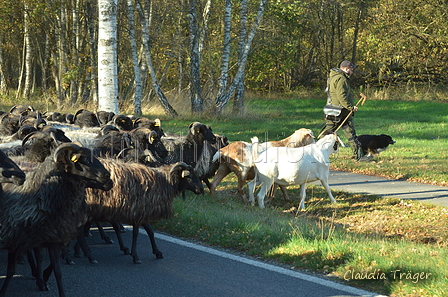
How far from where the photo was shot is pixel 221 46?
102ft

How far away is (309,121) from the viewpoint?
23938 millimetres

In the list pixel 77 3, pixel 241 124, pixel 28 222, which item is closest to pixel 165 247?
pixel 28 222

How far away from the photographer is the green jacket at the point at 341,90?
1343cm

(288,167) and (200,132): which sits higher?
(200,132)

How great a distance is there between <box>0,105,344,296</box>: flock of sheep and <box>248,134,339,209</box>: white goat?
0.02 metres

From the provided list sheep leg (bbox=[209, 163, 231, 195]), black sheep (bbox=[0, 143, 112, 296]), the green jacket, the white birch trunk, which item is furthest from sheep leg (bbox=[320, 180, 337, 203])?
the white birch trunk

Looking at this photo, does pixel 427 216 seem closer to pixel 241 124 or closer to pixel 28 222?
pixel 28 222

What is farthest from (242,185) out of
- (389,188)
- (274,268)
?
(274,268)

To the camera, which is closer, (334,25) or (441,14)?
(441,14)

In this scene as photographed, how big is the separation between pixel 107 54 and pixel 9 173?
9921mm

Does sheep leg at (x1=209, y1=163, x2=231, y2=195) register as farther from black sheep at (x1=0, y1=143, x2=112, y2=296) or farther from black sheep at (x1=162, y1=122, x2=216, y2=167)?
black sheep at (x1=0, y1=143, x2=112, y2=296)

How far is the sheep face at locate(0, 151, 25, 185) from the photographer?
5148mm

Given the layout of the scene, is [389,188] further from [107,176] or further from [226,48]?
[226,48]

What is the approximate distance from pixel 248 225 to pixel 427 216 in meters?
3.93
